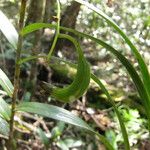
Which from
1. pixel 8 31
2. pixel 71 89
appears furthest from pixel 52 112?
pixel 8 31

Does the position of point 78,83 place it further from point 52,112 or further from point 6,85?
point 6,85

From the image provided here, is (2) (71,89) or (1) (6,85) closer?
(2) (71,89)

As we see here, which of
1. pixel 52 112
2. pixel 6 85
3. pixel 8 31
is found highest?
pixel 8 31

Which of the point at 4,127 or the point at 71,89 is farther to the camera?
the point at 4,127

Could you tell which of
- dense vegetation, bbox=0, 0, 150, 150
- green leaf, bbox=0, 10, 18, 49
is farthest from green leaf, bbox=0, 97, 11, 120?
green leaf, bbox=0, 10, 18, 49

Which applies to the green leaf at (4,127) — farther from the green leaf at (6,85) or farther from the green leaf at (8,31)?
the green leaf at (8,31)

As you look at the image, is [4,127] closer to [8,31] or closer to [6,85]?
[6,85]

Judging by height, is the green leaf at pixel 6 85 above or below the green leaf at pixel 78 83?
above

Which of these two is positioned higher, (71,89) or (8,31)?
(8,31)

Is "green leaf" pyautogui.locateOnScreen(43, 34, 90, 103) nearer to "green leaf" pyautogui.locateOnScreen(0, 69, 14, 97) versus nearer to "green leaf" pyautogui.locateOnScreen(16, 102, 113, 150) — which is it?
"green leaf" pyautogui.locateOnScreen(16, 102, 113, 150)

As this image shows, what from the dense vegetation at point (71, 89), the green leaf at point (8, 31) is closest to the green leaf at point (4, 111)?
the dense vegetation at point (71, 89)

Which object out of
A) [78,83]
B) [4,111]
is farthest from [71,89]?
[4,111]

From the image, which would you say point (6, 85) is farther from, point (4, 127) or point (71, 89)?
point (71, 89)
